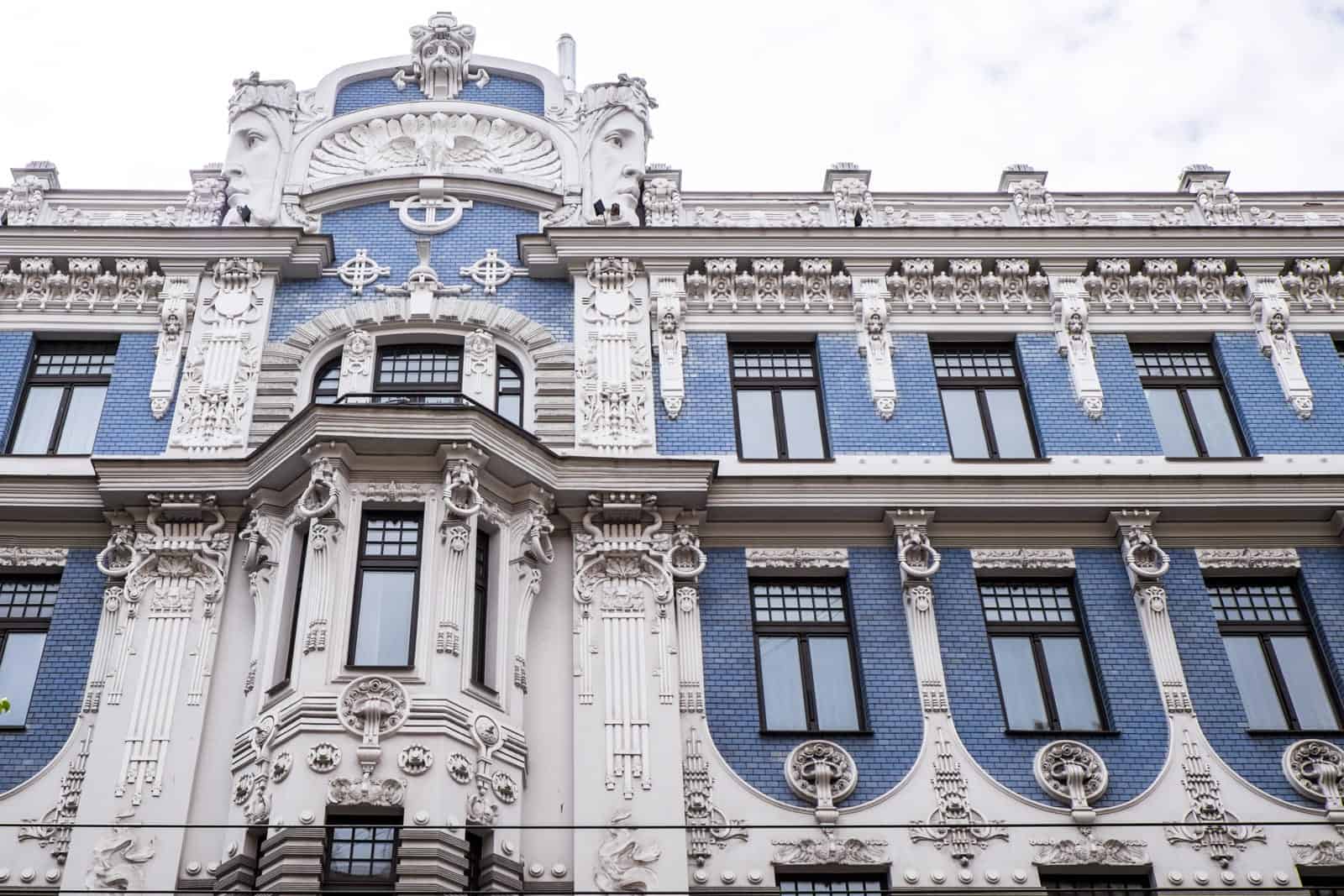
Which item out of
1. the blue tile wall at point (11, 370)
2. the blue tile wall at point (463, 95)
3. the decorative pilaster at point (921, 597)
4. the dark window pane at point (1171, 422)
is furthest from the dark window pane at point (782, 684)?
the blue tile wall at point (11, 370)

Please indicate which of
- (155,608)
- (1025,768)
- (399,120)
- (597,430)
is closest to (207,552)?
(155,608)

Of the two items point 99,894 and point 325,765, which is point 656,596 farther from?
point 99,894

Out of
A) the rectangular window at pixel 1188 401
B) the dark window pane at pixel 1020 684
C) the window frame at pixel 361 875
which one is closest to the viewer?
the window frame at pixel 361 875

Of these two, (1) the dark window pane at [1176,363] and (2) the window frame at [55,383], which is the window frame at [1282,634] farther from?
(2) the window frame at [55,383]

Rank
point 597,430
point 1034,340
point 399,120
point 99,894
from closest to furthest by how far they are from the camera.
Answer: point 99,894, point 597,430, point 1034,340, point 399,120

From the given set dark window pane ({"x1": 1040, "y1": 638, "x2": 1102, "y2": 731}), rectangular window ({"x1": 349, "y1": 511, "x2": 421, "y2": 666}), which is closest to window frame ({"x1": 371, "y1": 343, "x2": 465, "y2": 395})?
rectangular window ({"x1": 349, "y1": 511, "x2": 421, "y2": 666})

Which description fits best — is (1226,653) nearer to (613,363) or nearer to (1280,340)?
(1280,340)

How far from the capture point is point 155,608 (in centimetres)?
1994

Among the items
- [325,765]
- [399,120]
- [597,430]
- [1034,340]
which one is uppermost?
[399,120]

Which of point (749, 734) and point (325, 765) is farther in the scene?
point (749, 734)

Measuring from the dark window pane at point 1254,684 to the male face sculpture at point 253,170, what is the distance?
52.4 ft

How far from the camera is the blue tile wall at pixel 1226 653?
1938cm

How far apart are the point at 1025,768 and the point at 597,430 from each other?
7.57 metres

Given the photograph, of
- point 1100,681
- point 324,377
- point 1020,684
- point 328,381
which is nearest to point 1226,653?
point 1100,681
